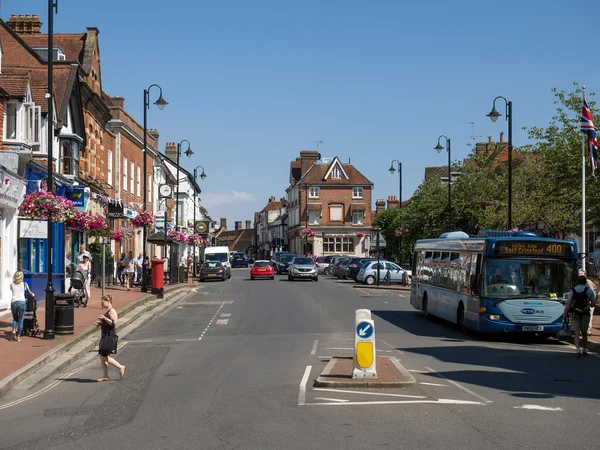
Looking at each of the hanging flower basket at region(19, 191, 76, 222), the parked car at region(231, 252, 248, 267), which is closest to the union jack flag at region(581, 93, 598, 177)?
the hanging flower basket at region(19, 191, 76, 222)

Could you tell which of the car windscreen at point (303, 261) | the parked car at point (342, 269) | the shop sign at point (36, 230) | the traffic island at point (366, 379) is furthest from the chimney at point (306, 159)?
the traffic island at point (366, 379)

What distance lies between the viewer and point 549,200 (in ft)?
119

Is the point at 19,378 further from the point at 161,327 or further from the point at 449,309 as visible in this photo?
the point at 449,309

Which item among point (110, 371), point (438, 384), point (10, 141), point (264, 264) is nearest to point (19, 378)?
point (110, 371)

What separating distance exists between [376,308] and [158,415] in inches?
803

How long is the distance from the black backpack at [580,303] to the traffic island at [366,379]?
4518 millimetres

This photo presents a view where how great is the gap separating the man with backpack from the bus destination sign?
315cm

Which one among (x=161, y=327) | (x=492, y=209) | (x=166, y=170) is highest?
(x=166, y=170)

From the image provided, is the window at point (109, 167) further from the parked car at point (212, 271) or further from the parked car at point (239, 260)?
the parked car at point (239, 260)

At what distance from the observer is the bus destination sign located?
2005 centimetres

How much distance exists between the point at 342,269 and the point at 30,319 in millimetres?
43774

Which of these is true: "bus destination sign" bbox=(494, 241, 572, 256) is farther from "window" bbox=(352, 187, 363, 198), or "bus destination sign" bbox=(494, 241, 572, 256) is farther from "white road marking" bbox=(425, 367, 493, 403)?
"window" bbox=(352, 187, 363, 198)

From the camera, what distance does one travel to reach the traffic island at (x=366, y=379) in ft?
39.8

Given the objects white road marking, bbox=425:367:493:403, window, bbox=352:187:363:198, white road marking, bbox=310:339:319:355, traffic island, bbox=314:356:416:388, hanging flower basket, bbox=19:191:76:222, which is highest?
window, bbox=352:187:363:198
